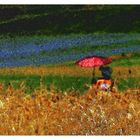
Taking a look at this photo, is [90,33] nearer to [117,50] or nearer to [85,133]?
[117,50]

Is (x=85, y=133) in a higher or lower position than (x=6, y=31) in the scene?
lower

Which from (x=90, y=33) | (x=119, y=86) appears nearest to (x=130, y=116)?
(x=119, y=86)

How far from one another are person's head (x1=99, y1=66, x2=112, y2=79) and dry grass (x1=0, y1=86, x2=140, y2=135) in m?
0.20

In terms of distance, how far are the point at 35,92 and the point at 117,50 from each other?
3.33 feet

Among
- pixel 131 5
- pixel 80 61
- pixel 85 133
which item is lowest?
pixel 85 133

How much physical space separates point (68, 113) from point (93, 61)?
0.63 meters

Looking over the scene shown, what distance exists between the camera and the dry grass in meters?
9.29

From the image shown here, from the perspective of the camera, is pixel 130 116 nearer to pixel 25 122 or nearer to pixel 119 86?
pixel 119 86

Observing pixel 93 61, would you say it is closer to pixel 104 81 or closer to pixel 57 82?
pixel 104 81

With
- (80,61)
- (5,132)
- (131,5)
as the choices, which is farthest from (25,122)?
(131,5)

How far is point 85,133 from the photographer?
9.27 metres

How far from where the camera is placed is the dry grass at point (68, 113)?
9.29 meters

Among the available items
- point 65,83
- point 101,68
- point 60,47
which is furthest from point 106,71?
point 60,47

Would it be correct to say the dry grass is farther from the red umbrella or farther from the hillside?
the hillside
